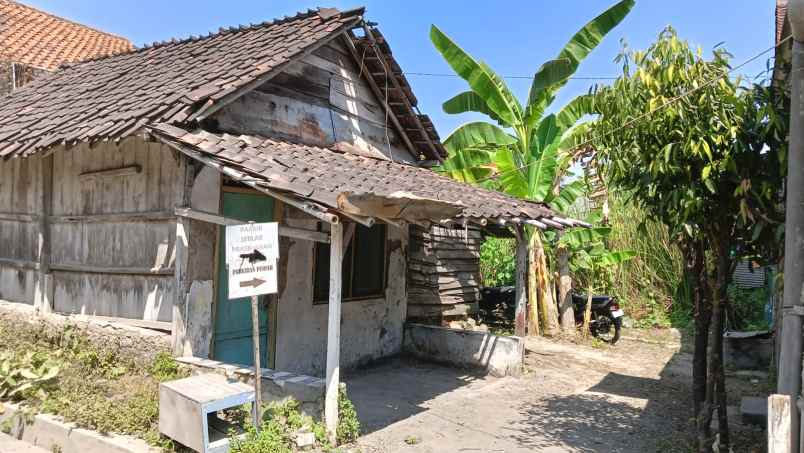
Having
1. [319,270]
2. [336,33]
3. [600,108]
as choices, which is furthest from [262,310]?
[600,108]

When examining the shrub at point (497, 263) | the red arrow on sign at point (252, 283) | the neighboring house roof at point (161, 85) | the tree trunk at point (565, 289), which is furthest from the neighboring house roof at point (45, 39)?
the tree trunk at point (565, 289)

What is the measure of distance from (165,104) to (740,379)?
9.50 metres

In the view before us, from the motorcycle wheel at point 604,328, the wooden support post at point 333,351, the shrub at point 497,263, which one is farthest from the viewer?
the shrub at point 497,263

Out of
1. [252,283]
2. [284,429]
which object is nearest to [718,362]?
[284,429]

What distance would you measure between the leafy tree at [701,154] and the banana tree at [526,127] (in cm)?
531

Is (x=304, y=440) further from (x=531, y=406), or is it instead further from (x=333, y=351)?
(x=531, y=406)

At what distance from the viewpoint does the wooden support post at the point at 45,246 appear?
8.03m

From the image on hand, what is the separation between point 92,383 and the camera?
630 centimetres

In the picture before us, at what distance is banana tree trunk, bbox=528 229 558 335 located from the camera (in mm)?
12680

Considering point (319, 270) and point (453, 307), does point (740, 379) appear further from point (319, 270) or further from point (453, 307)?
point (319, 270)

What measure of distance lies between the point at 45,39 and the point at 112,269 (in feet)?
38.6

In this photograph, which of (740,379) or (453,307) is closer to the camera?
(740,379)

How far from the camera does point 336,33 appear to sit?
8.29 m

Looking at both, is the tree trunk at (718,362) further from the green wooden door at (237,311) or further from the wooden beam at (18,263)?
the wooden beam at (18,263)
